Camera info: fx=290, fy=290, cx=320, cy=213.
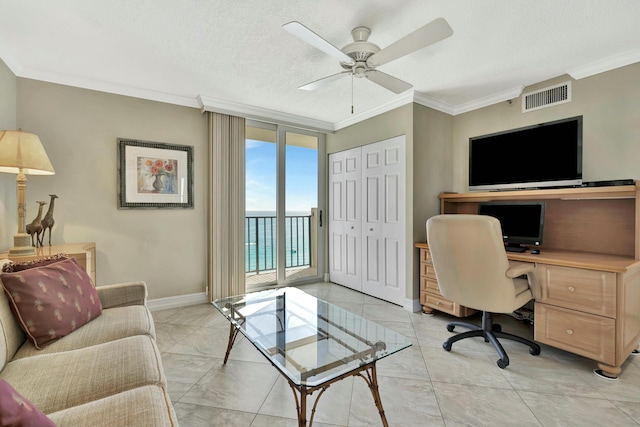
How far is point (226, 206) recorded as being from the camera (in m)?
3.50

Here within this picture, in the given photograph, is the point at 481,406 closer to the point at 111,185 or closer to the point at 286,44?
the point at 286,44

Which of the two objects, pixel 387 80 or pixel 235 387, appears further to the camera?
pixel 387 80

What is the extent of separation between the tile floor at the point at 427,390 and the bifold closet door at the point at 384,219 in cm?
100

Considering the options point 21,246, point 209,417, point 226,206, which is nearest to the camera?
point 209,417

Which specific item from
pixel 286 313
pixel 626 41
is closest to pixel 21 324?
pixel 286 313

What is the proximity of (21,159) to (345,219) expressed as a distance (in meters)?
3.24

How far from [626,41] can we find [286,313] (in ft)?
10.5

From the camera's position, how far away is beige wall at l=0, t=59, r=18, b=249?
2320 millimetres

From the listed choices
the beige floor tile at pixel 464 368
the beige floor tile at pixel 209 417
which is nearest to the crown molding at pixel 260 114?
the beige floor tile at pixel 209 417

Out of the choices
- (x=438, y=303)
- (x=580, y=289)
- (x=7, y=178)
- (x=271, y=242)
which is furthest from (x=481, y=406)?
(x=7, y=178)

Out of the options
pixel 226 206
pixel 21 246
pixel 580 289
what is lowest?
pixel 580 289

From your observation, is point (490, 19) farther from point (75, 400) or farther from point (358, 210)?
point (75, 400)

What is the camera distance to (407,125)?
3195 millimetres

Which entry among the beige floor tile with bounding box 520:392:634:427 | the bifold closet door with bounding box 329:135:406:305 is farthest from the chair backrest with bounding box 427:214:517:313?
the bifold closet door with bounding box 329:135:406:305
